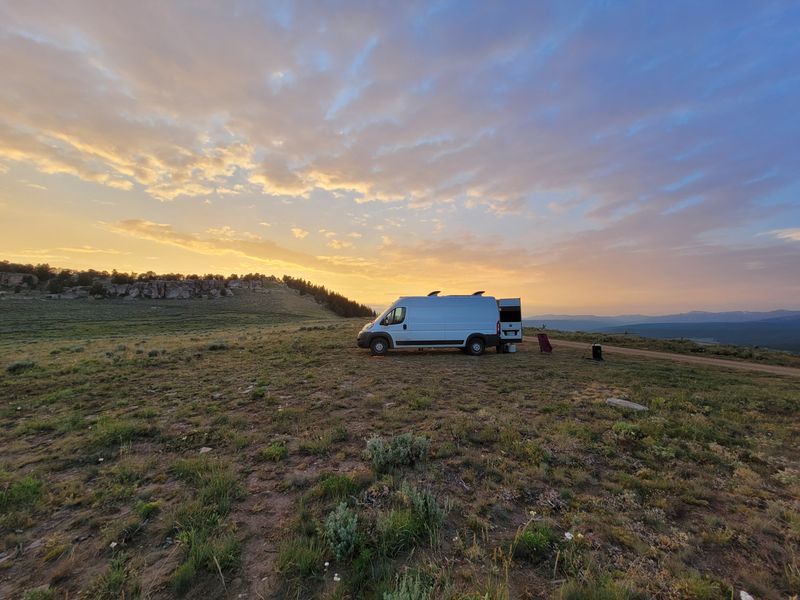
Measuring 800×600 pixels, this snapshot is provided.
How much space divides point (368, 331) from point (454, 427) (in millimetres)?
9955

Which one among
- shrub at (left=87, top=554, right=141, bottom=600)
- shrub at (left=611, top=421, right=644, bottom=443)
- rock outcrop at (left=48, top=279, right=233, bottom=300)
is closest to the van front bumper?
shrub at (left=611, top=421, right=644, bottom=443)

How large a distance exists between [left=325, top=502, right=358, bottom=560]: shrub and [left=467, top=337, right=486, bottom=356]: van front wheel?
44.8 feet

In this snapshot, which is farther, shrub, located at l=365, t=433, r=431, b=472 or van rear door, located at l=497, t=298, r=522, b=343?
van rear door, located at l=497, t=298, r=522, b=343

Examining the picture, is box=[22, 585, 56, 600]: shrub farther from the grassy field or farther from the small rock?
the small rock

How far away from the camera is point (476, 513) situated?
12.2 ft

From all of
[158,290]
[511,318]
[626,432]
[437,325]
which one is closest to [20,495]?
[626,432]

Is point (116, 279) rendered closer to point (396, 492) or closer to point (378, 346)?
point (378, 346)

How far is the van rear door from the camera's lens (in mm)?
17047

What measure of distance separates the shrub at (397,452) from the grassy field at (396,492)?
24 millimetres

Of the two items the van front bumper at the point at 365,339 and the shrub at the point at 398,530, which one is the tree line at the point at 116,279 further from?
the shrub at the point at 398,530

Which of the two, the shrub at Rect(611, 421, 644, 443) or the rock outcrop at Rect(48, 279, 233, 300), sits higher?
the rock outcrop at Rect(48, 279, 233, 300)

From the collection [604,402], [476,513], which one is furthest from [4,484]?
[604,402]

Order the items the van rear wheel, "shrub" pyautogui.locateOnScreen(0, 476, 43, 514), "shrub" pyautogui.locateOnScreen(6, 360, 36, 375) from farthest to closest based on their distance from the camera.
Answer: the van rear wheel → "shrub" pyautogui.locateOnScreen(6, 360, 36, 375) → "shrub" pyautogui.locateOnScreen(0, 476, 43, 514)

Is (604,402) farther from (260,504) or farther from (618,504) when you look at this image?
(260,504)
